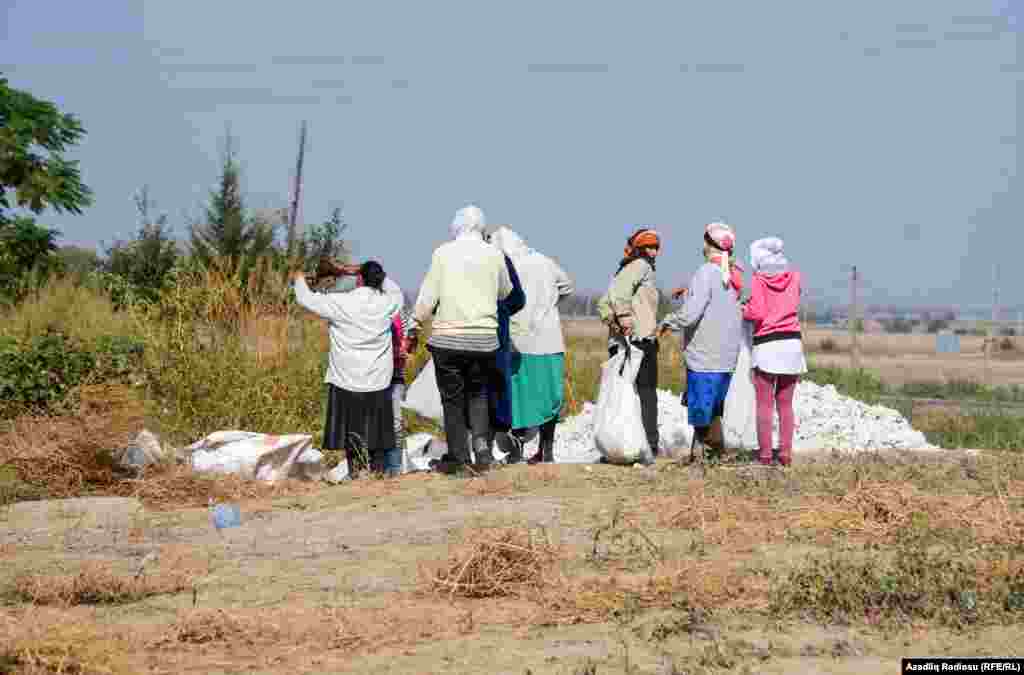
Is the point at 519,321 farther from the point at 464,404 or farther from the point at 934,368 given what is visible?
the point at 934,368

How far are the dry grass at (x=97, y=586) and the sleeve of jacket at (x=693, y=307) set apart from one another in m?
4.70

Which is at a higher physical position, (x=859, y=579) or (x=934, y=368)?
(x=934, y=368)

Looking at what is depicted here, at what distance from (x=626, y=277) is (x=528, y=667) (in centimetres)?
616

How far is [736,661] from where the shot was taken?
217 inches

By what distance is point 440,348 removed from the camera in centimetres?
1033

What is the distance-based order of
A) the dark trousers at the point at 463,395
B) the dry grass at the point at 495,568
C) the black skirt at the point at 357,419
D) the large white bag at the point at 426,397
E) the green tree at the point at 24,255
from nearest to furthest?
the dry grass at the point at 495,568 < the dark trousers at the point at 463,395 < the black skirt at the point at 357,419 < the large white bag at the point at 426,397 < the green tree at the point at 24,255

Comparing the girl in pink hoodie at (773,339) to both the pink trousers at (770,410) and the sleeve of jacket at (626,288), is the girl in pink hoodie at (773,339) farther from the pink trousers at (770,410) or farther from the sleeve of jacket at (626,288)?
the sleeve of jacket at (626,288)

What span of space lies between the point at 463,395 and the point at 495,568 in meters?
3.66

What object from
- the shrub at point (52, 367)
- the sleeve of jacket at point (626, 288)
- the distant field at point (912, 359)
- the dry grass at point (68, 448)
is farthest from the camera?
the distant field at point (912, 359)

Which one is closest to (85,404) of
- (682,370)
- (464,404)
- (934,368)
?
(464,404)

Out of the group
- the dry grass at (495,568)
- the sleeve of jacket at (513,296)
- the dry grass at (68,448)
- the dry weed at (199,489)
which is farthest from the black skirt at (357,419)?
the dry grass at (495,568)

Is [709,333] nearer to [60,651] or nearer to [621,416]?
[621,416]

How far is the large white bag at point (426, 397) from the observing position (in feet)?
38.2

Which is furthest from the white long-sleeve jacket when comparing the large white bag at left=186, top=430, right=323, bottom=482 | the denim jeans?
the large white bag at left=186, top=430, right=323, bottom=482
